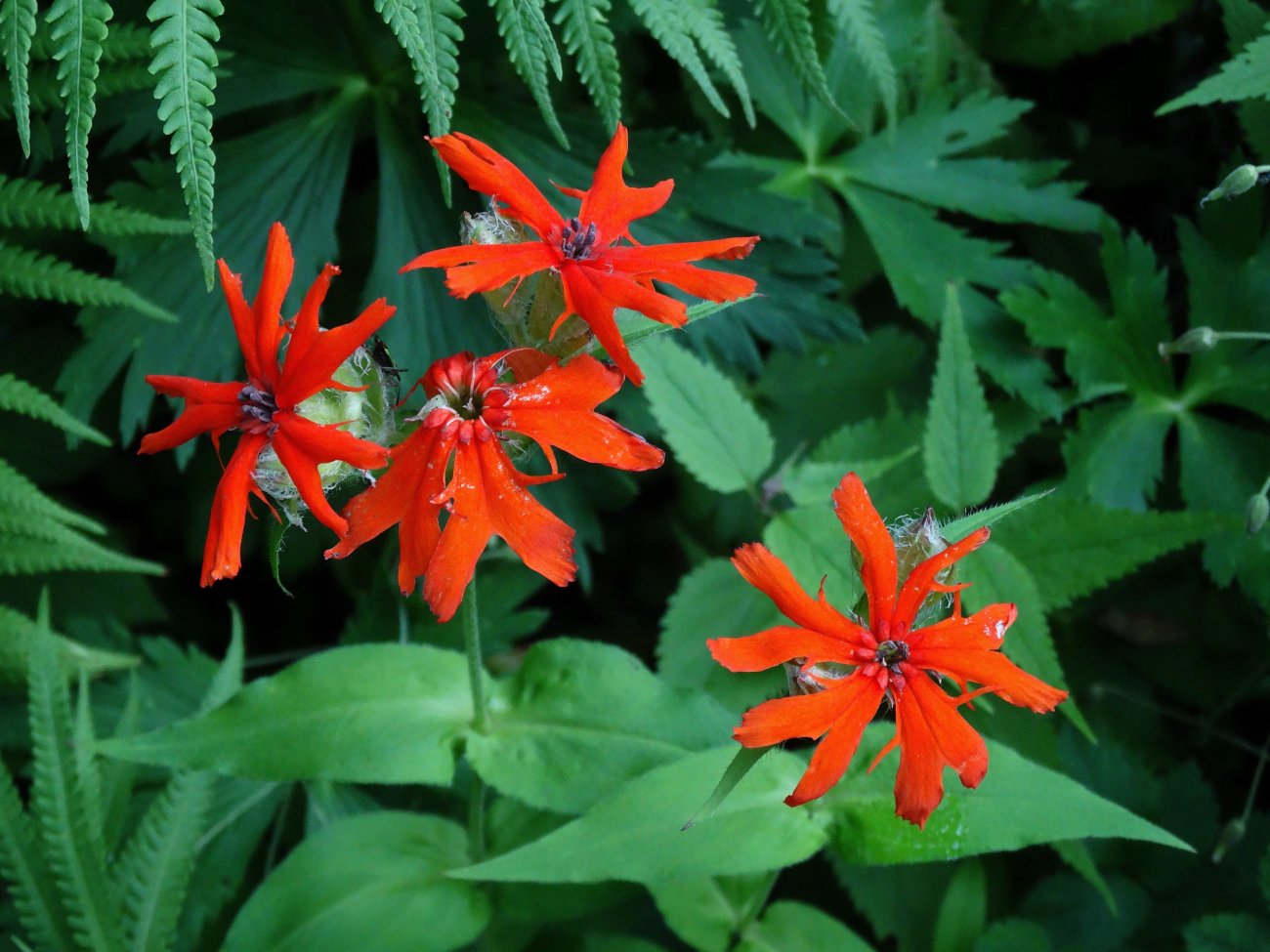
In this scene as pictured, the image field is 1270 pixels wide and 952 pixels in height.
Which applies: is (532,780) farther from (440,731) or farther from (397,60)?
(397,60)

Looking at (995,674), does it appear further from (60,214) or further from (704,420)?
(60,214)

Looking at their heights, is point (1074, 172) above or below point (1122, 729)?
above

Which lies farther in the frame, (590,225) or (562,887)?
(562,887)

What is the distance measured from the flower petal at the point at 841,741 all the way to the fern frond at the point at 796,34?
67 cm

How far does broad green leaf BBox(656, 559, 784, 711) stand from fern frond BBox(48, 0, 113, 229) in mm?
771

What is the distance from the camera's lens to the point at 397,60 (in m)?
1.52

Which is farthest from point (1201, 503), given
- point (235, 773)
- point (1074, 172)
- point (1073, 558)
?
point (235, 773)

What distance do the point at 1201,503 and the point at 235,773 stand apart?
121cm

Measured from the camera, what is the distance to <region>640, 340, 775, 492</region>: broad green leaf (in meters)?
1.29

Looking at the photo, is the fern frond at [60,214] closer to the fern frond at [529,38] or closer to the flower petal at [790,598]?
the fern frond at [529,38]

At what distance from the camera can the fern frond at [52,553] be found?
50.4 inches

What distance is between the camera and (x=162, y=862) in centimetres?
121

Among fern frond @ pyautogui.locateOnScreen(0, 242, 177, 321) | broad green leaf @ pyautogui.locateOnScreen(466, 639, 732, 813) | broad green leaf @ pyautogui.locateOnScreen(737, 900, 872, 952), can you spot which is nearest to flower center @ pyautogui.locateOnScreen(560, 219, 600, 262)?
broad green leaf @ pyautogui.locateOnScreen(466, 639, 732, 813)

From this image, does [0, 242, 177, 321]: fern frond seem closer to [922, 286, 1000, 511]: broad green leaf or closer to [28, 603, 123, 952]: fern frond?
[28, 603, 123, 952]: fern frond
